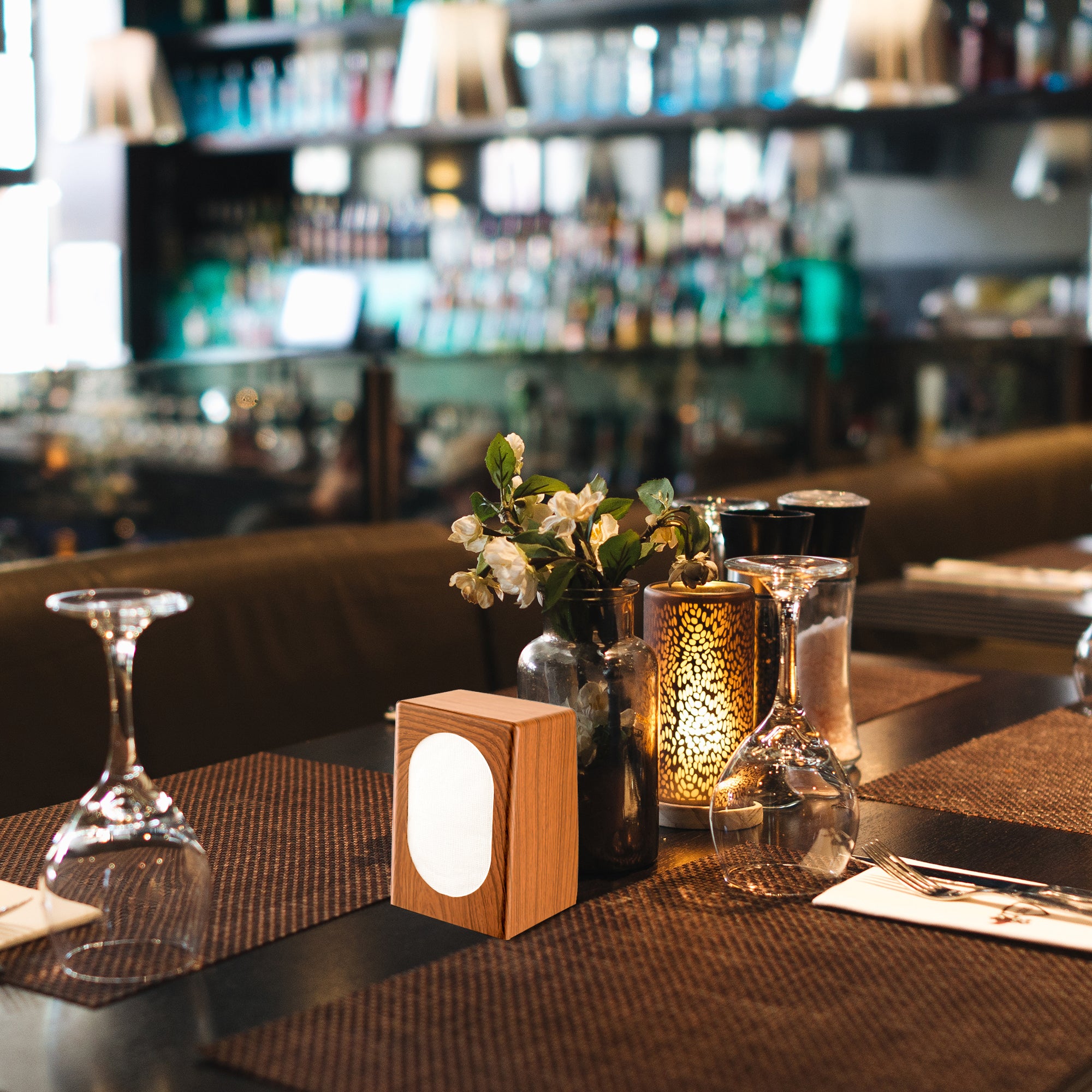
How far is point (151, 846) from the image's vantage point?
3.04 feet

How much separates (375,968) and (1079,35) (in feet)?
15.2

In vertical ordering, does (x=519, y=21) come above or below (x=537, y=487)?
above

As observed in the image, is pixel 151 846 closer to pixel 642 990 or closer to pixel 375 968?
pixel 375 968

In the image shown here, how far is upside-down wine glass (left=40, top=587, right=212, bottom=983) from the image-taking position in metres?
0.89

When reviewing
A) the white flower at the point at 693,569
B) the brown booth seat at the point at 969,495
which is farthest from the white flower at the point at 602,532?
the brown booth seat at the point at 969,495

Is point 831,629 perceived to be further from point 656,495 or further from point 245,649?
point 245,649

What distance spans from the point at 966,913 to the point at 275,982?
47cm

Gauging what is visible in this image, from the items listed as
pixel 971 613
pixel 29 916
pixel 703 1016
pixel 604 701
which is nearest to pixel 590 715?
pixel 604 701

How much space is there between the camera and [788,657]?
1.11 m

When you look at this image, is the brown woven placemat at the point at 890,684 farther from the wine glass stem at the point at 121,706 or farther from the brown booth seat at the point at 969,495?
the wine glass stem at the point at 121,706

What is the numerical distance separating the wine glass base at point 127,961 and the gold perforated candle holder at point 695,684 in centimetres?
44

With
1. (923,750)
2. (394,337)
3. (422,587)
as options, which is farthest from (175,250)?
(923,750)

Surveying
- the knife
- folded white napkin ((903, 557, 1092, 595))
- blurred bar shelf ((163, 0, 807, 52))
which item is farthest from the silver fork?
blurred bar shelf ((163, 0, 807, 52))

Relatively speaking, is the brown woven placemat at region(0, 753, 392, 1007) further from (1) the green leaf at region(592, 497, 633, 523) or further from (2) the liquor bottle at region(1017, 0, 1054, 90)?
(2) the liquor bottle at region(1017, 0, 1054, 90)
